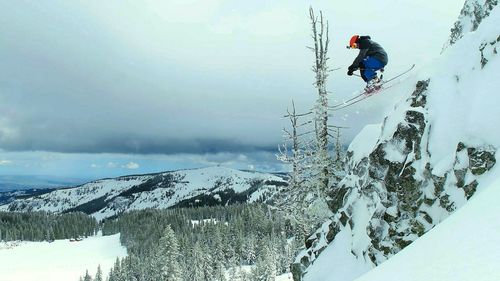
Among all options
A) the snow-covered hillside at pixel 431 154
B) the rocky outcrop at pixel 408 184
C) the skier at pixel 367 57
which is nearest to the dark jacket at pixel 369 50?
the skier at pixel 367 57

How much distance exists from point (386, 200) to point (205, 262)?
246 ft

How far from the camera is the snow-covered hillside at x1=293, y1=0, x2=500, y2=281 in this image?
10.1 m

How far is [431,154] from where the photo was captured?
40.0ft

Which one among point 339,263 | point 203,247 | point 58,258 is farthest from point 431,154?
point 58,258

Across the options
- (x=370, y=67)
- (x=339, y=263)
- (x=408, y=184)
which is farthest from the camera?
(x=339, y=263)

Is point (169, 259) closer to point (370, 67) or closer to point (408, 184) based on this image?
point (370, 67)

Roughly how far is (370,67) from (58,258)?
158694mm

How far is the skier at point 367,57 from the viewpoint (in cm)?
1438

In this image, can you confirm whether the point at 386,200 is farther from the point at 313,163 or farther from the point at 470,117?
the point at 313,163

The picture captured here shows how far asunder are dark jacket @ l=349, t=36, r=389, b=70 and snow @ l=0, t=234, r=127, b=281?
123 m

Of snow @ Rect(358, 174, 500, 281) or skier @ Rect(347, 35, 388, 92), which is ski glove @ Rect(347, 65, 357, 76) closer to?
skier @ Rect(347, 35, 388, 92)

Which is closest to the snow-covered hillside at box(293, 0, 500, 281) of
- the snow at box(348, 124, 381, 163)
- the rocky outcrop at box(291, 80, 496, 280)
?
the rocky outcrop at box(291, 80, 496, 280)

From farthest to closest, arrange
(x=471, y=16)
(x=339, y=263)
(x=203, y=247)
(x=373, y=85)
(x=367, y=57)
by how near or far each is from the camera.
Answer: (x=203, y=247) → (x=339, y=263) → (x=373, y=85) → (x=471, y=16) → (x=367, y=57)

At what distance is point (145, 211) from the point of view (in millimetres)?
185500
